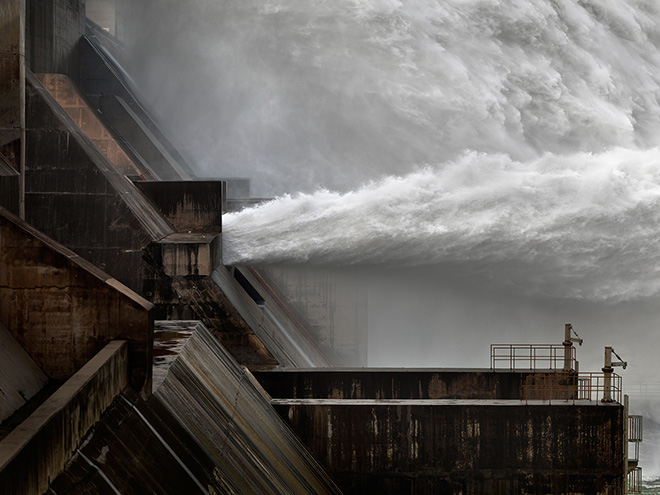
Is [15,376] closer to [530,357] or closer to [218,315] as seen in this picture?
[218,315]

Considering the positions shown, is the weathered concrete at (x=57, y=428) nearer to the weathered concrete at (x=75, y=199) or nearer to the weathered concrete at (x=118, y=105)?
the weathered concrete at (x=75, y=199)

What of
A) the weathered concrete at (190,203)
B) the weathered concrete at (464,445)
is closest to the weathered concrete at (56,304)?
the weathered concrete at (464,445)

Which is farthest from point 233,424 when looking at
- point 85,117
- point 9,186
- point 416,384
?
point 85,117

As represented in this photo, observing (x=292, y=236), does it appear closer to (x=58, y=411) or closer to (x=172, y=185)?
(x=172, y=185)

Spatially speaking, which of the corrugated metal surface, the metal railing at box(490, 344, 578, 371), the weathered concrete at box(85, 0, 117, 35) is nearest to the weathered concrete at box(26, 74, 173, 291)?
the corrugated metal surface

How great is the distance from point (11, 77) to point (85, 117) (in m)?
11.0

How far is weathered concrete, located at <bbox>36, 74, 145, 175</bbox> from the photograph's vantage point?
19547 millimetres

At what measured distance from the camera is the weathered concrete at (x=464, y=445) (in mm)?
11016

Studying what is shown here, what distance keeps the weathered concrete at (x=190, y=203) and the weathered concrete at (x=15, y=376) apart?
9102mm

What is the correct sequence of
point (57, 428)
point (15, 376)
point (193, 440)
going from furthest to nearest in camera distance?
point (193, 440)
point (15, 376)
point (57, 428)

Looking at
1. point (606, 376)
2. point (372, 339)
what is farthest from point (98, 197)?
point (372, 339)

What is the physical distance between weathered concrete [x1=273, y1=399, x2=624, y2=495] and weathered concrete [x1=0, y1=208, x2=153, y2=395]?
484 centimetres

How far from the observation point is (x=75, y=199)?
43.2ft

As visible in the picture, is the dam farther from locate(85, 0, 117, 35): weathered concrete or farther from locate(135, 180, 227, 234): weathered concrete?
locate(85, 0, 117, 35): weathered concrete
